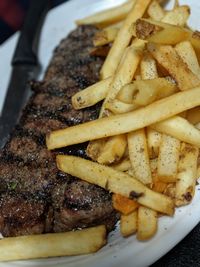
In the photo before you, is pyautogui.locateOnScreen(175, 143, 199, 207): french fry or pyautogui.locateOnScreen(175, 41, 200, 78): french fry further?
pyautogui.locateOnScreen(175, 41, 200, 78): french fry

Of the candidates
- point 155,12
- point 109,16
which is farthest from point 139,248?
point 109,16

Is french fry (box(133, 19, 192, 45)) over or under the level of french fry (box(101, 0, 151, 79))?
over

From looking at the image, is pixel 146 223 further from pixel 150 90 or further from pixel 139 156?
pixel 150 90

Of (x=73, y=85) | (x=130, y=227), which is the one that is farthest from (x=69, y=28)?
(x=130, y=227)

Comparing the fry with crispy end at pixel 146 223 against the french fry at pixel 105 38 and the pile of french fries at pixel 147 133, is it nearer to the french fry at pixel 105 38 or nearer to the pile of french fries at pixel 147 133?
the pile of french fries at pixel 147 133

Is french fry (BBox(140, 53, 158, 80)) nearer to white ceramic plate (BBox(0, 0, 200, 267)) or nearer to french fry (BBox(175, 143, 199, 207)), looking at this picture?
french fry (BBox(175, 143, 199, 207))

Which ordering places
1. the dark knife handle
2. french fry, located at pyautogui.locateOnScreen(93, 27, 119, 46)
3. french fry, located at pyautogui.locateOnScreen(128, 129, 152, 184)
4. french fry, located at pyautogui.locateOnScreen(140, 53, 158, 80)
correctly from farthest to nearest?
the dark knife handle
french fry, located at pyautogui.locateOnScreen(93, 27, 119, 46)
french fry, located at pyautogui.locateOnScreen(140, 53, 158, 80)
french fry, located at pyautogui.locateOnScreen(128, 129, 152, 184)

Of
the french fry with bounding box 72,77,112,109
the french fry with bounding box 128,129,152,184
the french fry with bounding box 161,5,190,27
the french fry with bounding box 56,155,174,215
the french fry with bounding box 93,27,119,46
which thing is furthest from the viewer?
the french fry with bounding box 93,27,119,46

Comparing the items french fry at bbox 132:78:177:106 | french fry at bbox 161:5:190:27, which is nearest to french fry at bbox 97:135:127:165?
french fry at bbox 132:78:177:106
